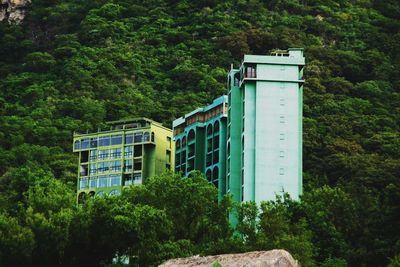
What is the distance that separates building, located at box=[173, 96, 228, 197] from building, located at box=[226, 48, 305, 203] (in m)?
2.11

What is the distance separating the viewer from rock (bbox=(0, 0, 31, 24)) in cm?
12394

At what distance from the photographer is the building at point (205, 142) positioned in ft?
209

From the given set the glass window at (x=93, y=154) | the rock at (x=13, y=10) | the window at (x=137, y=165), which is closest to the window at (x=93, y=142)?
the glass window at (x=93, y=154)

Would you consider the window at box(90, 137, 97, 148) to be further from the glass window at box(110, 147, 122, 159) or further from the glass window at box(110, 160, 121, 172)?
the glass window at box(110, 160, 121, 172)

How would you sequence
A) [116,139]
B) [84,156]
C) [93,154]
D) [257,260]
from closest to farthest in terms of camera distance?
1. [257,260]
2. [116,139]
3. [93,154]
4. [84,156]

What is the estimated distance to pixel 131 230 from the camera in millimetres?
41562

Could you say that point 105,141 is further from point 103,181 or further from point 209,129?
point 209,129

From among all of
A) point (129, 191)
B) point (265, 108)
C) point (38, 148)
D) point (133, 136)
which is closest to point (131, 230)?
point (129, 191)

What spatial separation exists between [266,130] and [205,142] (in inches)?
330

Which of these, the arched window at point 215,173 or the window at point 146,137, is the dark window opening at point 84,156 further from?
the arched window at point 215,173

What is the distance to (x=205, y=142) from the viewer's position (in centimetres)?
6675

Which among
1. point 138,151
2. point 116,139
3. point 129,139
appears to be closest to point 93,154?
point 116,139

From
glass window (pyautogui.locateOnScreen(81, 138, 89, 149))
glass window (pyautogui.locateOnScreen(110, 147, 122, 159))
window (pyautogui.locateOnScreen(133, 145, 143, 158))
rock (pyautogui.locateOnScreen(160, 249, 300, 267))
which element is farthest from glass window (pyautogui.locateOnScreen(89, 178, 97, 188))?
rock (pyautogui.locateOnScreen(160, 249, 300, 267))

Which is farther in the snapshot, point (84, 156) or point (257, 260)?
point (84, 156)
